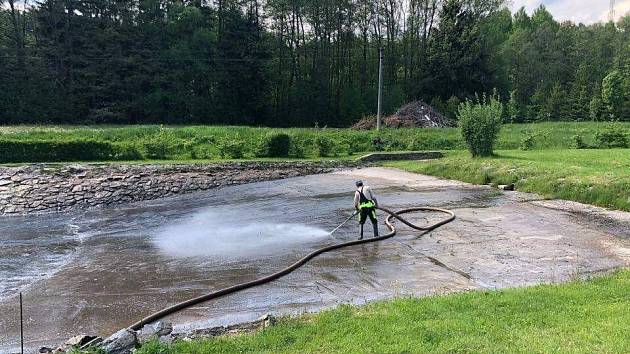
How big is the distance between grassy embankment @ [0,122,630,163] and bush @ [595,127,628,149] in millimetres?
562

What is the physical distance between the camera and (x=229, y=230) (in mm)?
14289

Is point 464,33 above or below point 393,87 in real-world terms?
above

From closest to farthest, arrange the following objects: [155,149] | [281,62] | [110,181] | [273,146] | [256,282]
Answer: [256,282] < [110,181] < [155,149] < [273,146] < [281,62]

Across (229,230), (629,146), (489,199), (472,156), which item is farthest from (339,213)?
(629,146)

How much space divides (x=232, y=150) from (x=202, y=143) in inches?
118

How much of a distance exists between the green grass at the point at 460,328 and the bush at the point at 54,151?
2492 cm

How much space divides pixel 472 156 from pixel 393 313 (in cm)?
2092

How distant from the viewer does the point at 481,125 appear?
991 inches

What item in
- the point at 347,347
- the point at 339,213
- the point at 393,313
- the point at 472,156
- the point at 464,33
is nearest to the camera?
the point at 347,347

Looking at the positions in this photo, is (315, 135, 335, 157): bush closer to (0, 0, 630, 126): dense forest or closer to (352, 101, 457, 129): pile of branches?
(352, 101, 457, 129): pile of branches

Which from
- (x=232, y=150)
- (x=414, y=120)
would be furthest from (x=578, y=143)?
(x=232, y=150)

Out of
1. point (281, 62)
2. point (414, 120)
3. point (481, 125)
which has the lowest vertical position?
point (481, 125)

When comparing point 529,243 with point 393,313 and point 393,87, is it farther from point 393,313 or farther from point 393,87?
point 393,87

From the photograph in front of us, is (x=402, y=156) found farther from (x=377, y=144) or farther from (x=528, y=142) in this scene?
(x=528, y=142)
